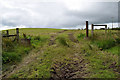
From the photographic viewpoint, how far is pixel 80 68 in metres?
6.93

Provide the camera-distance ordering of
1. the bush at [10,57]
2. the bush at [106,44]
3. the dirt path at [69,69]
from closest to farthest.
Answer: the dirt path at [69,69]
the bush at [10,57]
the bush at [106,44]

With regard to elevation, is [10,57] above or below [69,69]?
above

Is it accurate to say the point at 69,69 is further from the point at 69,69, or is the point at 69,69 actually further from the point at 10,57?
the point at 10,57

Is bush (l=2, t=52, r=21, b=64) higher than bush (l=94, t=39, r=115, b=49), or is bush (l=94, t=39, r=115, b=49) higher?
bush (l=94, t=39, r=115, b=49)

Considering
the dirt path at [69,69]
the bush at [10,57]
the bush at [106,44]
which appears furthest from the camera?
the bush at [106,44]

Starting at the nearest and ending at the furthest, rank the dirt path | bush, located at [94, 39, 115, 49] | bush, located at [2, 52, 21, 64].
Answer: the dirt path
bush, located at [2, 52, 21, 64]
bush, located at [94, 39, 115, 49]

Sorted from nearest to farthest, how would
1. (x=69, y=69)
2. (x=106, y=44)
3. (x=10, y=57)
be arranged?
(x=69, y=69), (x=10, y=57), (x=106, y=44)

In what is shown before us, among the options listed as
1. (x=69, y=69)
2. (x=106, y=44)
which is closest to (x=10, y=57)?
(x=69, y=69)

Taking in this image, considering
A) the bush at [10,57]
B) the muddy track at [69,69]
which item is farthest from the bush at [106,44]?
the bush at [10,57]

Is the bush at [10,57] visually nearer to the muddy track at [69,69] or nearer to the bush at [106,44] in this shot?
the muddy track at [69,69]

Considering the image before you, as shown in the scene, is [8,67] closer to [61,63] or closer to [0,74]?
[0,74]

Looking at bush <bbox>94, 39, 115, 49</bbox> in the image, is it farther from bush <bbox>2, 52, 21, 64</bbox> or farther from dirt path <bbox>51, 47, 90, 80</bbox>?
bush <bbox>2, 52, 21, 64</bbox>

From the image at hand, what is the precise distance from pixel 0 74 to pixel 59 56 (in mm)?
3991

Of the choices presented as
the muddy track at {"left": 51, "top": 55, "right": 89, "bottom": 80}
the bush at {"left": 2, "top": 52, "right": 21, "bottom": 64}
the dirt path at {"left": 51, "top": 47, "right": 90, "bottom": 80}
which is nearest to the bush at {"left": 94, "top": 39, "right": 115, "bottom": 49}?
the dirt path at {"left": 51, "top": 47, "right": 90, "bottom": 80}
